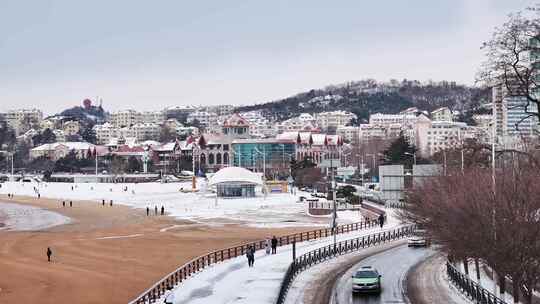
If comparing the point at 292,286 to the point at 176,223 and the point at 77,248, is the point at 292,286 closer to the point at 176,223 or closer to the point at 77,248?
the point at 77,248

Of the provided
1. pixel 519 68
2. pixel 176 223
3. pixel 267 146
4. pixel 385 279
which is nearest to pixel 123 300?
pixel 385 279

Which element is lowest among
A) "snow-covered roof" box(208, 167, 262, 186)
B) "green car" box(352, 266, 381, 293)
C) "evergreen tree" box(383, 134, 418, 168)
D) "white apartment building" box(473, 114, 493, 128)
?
"green car" box(352, 266, 381, 293)

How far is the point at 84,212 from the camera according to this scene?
102m

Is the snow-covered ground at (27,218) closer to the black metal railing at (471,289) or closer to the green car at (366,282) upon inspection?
the green car at (366,282)

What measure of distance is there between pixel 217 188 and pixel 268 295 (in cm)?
8880

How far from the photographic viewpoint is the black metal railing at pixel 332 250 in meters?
36.4

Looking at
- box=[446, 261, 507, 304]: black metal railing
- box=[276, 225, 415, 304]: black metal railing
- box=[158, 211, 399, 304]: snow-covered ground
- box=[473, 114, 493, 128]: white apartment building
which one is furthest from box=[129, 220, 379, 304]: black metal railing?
box=[473, 114, 493, 128]: white apartment building

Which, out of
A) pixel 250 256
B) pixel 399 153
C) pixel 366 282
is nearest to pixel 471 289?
pixel 366 282

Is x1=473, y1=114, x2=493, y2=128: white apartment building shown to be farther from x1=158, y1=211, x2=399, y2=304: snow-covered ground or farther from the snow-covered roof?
the snow-covered roof

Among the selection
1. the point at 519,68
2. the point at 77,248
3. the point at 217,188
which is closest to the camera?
the point at 519,68

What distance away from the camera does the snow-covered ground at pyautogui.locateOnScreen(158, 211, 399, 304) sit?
32.3m

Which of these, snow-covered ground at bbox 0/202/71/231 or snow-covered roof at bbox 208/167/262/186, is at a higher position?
snow-covered roof at bbox 208/167/262/186

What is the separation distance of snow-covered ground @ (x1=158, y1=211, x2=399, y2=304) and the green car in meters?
3.43

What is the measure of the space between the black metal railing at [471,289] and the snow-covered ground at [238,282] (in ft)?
26.0
